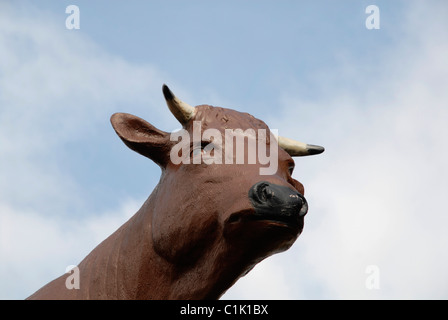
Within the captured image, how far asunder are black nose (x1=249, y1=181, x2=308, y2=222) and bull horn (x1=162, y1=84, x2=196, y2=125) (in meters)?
1.20

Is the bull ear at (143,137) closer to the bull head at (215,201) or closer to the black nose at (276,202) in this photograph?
the bull head at (215,201)

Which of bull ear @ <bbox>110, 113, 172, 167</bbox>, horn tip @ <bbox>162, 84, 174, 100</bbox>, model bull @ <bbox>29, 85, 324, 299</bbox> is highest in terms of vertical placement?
horn tip @ <bbox>162, 84, 174, 100</bbox>

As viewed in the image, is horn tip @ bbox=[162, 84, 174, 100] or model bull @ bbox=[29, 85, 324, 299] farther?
horn tip @ bbox=[162, 84, 174, 100]

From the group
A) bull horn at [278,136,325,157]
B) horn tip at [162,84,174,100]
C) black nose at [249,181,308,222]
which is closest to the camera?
black nose at [249,181,308,222]

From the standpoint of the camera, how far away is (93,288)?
633 cm

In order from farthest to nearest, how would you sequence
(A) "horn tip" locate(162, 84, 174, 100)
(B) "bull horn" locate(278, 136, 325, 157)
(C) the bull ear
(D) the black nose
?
(B) "bull horn" locate(278, 136, 325, 157)
(C) the bull ear
(A) "horn tip" locate(162, 84, 174, 100)
(D) the black nose

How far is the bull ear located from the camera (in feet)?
21.5

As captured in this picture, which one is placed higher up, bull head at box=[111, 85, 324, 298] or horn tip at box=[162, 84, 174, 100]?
horn tip at box=[162, 84, 174, 100]

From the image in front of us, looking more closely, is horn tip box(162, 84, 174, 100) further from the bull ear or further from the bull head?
the bull ear

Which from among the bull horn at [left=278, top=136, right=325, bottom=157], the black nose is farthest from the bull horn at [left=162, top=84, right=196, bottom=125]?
the black nose

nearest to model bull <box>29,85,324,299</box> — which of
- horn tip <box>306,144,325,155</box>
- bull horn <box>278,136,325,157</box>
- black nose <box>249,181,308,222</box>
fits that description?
black nose <box>249,181,308,222</box>

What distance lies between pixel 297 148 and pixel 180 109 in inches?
48.4
